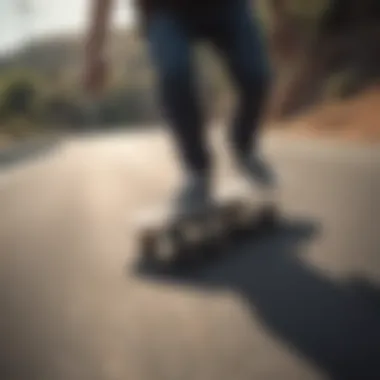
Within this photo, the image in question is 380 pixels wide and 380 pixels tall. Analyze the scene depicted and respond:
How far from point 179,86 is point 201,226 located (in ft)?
0.56

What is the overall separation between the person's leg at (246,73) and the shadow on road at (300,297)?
0.09 metres

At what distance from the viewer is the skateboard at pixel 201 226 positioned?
89 cm

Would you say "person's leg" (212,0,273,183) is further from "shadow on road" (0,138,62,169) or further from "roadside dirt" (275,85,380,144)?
"shadow on road" (0,138,62,169)

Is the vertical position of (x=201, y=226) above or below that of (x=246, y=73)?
below

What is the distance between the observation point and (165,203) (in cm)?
89

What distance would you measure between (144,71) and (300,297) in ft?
1.07

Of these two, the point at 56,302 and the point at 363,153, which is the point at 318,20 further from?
the point at 56,302

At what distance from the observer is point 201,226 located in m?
0.91

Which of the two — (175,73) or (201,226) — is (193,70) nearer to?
(175,73)

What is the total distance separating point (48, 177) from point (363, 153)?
380 millimetres

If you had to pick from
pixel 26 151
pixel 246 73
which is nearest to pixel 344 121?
pixel 246 73

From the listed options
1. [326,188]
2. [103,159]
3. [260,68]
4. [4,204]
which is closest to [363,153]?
[326,188]

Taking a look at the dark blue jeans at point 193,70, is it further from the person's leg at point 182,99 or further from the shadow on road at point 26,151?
the shadow on road at point 26,151

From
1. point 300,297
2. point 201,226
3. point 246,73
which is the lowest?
point 300,297
